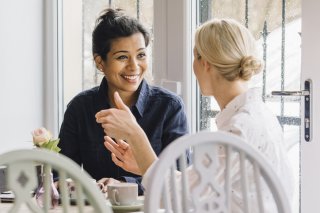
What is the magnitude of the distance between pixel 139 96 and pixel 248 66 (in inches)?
33.2

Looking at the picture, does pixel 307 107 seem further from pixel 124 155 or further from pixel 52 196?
pixel 52 196

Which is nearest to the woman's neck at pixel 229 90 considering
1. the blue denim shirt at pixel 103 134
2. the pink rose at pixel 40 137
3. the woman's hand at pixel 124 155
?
the woman's hand at pixel 124 155

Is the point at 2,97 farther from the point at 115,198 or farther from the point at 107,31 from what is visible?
the point at 115,198

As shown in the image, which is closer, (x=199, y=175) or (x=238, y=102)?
(x=199, y=175)

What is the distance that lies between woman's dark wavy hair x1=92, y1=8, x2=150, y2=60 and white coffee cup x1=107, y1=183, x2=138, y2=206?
81cm

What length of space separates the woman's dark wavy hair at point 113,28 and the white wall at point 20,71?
2.41 feet

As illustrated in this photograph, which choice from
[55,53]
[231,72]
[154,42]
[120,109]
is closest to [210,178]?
[231,72]

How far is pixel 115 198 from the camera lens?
197cm

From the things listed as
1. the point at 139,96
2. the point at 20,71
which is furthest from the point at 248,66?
the point at 20,71

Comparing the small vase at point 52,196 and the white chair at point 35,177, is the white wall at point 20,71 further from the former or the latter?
the white chair at point 35,177

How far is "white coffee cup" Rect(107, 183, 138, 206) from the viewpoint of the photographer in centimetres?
196

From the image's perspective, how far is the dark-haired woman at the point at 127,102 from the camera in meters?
2.56

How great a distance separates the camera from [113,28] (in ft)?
8.49

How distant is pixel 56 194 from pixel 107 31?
0.80 meters
